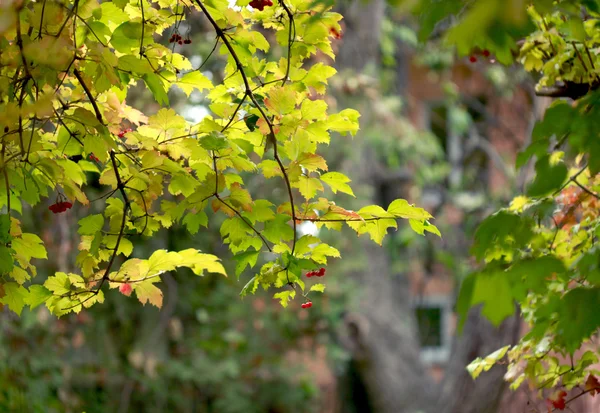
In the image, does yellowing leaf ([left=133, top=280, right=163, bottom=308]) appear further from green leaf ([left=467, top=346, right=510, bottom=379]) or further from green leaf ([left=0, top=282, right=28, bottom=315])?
green leaf ([left=467, top=346, right=510, bottom=379])

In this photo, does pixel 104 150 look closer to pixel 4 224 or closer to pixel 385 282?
pixel 4 224

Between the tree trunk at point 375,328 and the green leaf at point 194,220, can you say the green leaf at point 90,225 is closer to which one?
the green leaf at point 194,220

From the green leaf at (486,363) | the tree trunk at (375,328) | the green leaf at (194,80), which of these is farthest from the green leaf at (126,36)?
the tree trunk at (375,328)

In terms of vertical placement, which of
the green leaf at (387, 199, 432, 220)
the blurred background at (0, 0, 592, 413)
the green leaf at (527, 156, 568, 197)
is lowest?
the green leaf at (527, 156, 568, 197)

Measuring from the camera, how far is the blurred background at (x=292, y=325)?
267 inches

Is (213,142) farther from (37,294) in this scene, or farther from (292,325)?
(292,325)

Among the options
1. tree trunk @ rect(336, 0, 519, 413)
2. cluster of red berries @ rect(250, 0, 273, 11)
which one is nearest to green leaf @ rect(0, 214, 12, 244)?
cluster of red berries @ rect(250, 0, 273, 11)

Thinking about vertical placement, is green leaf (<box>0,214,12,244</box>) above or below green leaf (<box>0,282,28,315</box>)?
above

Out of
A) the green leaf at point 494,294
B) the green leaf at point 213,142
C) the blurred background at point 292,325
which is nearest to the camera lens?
the green leaf at point 494,294

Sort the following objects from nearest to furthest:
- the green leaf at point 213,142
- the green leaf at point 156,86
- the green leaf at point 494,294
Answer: the green leaf at point 494,294
the green leaf at point 213,142
the green leaf at point 156,86

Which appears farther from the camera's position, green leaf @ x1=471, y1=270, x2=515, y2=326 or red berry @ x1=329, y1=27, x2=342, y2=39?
red berry @ x1=329, y1=27, x2=342, y2=39

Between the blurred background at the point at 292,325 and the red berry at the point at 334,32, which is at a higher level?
the blurred background at the point at 292,325

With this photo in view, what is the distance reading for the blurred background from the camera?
6.78 metres

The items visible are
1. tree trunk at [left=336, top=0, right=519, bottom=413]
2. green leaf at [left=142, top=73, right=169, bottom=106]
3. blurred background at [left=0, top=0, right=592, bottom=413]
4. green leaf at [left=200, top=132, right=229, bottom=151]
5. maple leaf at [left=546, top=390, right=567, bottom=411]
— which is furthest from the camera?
tree trunk at [left=336, top=0, right=519, bottom=413]
